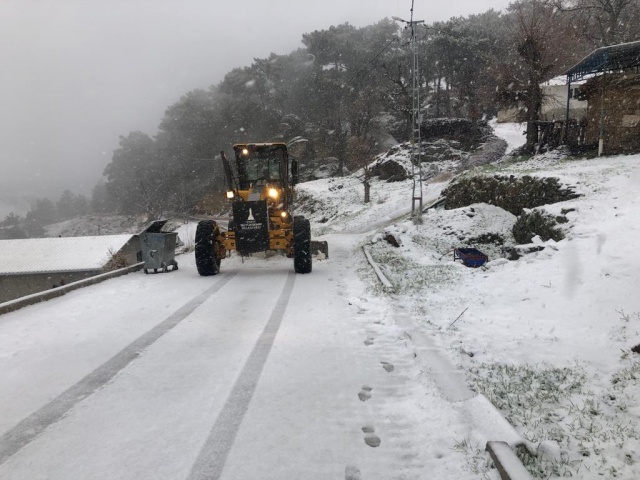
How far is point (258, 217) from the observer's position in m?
9.78

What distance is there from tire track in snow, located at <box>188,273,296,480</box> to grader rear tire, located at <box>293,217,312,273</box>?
4.49 meters

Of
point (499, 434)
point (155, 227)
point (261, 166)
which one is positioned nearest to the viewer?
point (499, 434)

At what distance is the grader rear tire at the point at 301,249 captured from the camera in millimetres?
9656

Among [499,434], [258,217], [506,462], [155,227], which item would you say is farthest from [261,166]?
[506,462]

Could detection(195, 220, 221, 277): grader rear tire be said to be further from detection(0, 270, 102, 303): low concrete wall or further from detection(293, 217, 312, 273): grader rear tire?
detection(0, 270, 102, 303): low concrete wall

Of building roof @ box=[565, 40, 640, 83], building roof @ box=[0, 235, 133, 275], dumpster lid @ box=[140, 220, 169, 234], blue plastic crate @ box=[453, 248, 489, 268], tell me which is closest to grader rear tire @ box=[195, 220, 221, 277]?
dumpster lid @ box=[140, 220, 169, 234]

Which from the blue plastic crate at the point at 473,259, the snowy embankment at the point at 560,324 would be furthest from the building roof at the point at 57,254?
the blue plastic crate at the point at 473,259

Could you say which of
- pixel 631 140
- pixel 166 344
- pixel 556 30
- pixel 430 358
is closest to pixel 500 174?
pixel 631 140

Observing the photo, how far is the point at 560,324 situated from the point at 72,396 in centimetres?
543

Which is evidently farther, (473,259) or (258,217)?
(258,217)

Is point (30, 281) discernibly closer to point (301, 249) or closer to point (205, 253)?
point (205, 253)

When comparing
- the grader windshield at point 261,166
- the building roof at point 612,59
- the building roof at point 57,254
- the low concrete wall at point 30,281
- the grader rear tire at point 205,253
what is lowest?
the low concrete wall at point 30,281

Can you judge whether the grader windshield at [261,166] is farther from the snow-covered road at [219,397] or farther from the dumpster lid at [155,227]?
the snow-covered road at [219,397]

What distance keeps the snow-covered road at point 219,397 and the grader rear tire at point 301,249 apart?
3.14 meters
